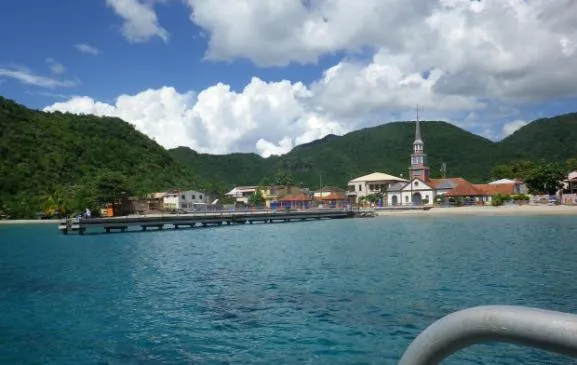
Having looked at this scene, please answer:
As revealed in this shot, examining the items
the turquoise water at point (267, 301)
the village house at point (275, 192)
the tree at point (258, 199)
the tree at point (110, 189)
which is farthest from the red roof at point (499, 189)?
the turquoise water at point (267, 301)

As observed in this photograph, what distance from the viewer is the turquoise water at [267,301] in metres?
12.3

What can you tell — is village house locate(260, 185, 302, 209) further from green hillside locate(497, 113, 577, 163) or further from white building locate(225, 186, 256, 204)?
green hillside locate(497, 113, 577, 163)

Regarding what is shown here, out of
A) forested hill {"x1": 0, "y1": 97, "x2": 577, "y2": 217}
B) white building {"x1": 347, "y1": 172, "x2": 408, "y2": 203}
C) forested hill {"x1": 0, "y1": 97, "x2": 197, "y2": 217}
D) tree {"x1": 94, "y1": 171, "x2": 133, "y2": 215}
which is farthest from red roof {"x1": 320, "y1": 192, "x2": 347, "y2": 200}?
tree {"x1": 94, "y1": 171, "x2": 133, "y2": 215}

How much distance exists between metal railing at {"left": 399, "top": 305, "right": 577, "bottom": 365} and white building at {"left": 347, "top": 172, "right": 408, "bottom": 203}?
132m

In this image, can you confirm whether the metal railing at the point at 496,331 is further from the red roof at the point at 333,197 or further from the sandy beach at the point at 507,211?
the red roof at the point at 333,197

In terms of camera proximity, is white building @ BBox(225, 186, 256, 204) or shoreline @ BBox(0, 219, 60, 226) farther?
white building @ BBox(225, 186, 256, 204)

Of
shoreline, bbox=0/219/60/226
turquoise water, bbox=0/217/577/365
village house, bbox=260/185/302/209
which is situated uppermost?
village house, bbox=260/185/302/209

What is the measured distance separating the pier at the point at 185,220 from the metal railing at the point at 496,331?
223 feet

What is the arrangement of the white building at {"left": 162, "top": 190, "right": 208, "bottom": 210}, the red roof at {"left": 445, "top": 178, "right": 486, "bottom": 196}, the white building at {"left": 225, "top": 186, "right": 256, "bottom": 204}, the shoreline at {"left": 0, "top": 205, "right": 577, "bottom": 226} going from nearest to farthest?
1. the shoreline at {"left": 0, "top": 205, "right": 577, "bottom": 226}
2. the red roof at {"left": 445, "top": 178, "right": 486, "bottom": 196}
3. the white building at {"left": 162, "top": 190, "right": 208, "bottom": 210}
4. the white building at {"left": 225, "top": 186, "right": 256, "bottom": 204}

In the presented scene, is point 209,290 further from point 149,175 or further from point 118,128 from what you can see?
point 118,128

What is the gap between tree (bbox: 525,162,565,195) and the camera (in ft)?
311

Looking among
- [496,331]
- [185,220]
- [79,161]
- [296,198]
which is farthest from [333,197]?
[496,331]

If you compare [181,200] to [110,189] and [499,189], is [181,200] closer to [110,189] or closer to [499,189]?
[110,189]

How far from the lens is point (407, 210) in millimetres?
101312
